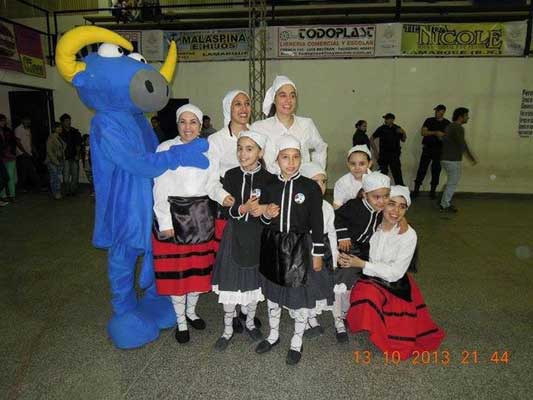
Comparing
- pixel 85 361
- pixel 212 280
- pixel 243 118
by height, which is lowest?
pixel 85 361

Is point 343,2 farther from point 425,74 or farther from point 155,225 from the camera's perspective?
point 155,225

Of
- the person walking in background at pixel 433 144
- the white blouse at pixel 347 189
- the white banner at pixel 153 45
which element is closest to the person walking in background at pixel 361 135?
the person walking in background at pixel 433 144

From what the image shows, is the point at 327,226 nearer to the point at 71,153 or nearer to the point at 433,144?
the point at 433,144

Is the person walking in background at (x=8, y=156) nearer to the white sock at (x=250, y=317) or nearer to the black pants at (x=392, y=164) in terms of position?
the white sock at (x=250, y=317)

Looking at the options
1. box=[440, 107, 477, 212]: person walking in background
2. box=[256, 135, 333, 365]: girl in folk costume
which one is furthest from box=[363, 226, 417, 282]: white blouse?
box=[440, 107, 477, 212]: person walking in background

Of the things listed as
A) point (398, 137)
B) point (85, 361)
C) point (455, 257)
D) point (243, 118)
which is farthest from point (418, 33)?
point (85, 361)

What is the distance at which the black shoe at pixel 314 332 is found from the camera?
264 centimetres

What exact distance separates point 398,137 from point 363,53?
1865 mm

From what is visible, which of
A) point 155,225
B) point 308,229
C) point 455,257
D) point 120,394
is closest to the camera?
point 120,394

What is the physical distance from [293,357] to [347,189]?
1159 millimetres

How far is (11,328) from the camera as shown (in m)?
2.72

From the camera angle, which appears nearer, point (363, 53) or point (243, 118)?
point (243, 118)

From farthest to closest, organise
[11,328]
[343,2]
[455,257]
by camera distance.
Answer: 1. [343,2]
2. [455,257]
3. [11,328]

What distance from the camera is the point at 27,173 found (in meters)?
7.90
